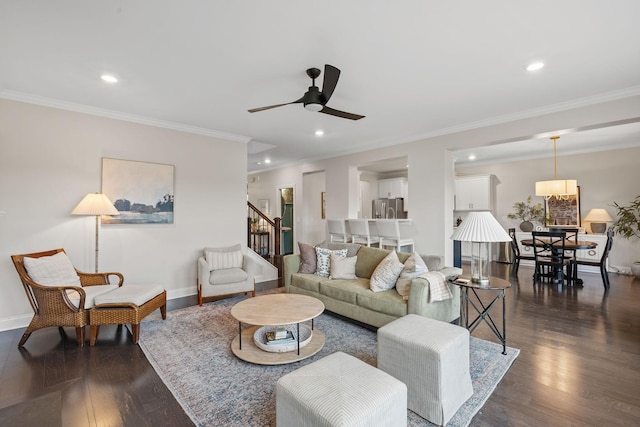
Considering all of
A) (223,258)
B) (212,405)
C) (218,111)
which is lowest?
(212,405)

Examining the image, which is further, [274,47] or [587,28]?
[274,47]

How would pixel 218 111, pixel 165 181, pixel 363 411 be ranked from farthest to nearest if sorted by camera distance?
1. pixel 165 181
2. pixel 218 111
3. pixel 363 411

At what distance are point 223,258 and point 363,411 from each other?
12.0 ft

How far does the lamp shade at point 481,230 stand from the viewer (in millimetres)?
2652

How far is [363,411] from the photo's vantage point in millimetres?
1364

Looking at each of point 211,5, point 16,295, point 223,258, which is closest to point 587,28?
point 211,5

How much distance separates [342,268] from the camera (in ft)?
12.8

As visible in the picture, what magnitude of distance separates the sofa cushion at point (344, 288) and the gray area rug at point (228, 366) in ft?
0.96

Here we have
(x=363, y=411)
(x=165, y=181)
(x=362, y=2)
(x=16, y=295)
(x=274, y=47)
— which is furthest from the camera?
(x=165, y=181)

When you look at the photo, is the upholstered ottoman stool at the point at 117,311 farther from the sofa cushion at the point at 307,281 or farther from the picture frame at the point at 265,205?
the picture frame at the point at 265,205

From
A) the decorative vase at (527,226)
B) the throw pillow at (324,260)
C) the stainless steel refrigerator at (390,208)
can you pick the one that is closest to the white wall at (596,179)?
the decorative vase at (527,226)

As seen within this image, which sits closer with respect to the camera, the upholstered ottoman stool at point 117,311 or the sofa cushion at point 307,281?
the upholstered ottoman stool at point 117,311

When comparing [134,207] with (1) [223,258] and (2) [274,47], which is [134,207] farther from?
(2) [274,47]

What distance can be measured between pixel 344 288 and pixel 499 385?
171 centimetres
